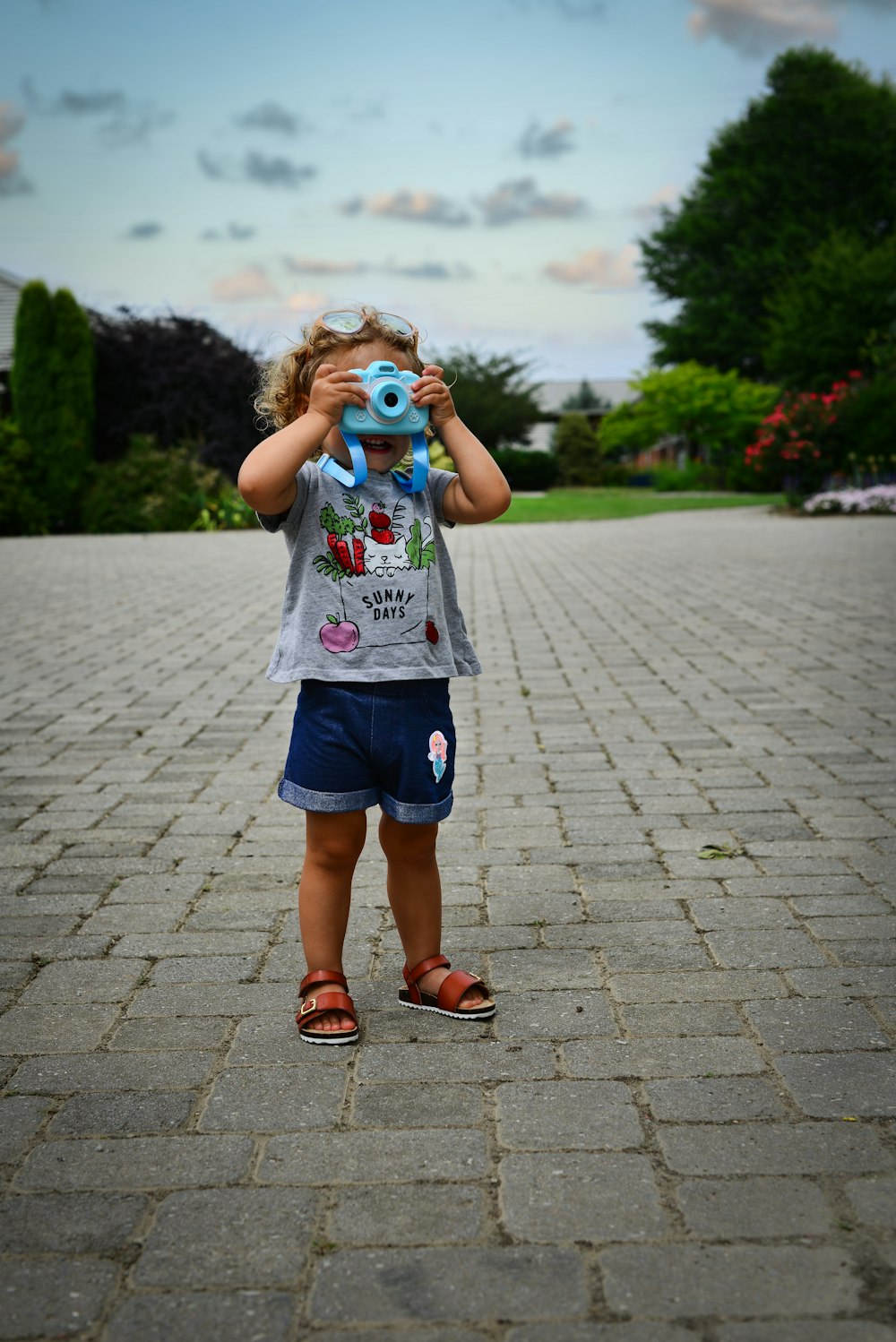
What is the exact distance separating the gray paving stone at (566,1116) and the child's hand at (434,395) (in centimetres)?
137

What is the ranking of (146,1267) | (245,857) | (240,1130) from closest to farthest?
1. (146,1267)
2. (240,1130)
3. (245,857)

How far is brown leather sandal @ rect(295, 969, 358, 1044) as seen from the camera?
2719mm

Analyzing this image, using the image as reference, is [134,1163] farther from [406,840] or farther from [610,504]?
[610,504]

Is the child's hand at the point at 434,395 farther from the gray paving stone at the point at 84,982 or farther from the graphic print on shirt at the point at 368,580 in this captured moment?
the gray paving stone at the point at 84,982

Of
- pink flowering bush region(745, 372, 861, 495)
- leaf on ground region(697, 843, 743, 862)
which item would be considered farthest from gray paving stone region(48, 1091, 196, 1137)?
pink flowering bush region(745, 372, 861, 495)

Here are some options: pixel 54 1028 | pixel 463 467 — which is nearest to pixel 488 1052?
pixel 54 1028

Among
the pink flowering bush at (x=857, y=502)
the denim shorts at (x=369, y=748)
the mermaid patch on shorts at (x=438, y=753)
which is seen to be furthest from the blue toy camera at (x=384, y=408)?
the pink flowering bush at (x=857, y=502)

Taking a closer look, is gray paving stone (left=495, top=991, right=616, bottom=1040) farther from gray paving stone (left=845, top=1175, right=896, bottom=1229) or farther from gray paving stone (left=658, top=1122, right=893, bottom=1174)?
gray paving stone (left=845, top=1175, right=896, bottom=1229)

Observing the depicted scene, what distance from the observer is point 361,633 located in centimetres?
271

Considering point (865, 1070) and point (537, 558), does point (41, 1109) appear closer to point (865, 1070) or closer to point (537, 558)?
point (865, 1070)

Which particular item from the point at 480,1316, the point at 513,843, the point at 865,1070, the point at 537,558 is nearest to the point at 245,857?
the point at 513,843

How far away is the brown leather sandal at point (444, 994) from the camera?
9.27ft

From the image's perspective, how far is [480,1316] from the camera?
179cm

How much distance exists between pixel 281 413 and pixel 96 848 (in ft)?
6.03
